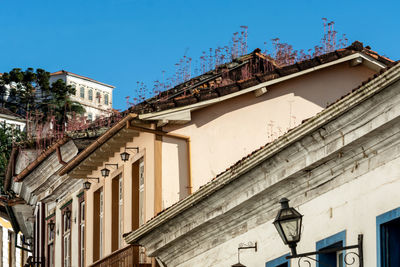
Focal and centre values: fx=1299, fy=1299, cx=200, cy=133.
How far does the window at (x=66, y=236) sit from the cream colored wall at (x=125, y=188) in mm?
1982

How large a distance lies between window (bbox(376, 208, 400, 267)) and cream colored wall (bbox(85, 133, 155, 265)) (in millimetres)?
10033

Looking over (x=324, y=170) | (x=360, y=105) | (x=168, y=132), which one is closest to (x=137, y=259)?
(x=168, y=132)

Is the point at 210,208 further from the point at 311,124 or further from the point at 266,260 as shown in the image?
the point at 311,124

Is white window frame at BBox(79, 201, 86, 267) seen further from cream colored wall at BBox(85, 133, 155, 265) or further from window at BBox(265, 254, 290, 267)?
window at BBox(265, 254, 290, 267)

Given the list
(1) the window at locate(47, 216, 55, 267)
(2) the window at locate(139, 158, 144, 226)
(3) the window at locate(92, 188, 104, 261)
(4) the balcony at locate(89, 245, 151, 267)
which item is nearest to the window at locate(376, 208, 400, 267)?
(4) the balcony at locate(89, 245, 151, 267)

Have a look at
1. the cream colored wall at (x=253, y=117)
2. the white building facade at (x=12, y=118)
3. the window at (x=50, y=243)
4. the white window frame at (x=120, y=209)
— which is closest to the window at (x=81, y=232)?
the white window frame at (x=120, y=209)

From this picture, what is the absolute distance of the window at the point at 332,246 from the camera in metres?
14.7

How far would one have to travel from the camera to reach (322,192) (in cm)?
1541

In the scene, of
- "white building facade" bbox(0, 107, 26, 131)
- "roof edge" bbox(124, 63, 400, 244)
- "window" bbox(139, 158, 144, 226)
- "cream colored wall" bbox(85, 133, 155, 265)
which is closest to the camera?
"roof edge" bbox(124, 63, 400, 244)

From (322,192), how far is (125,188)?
10384 mm

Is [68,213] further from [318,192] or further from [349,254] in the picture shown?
[349,254]

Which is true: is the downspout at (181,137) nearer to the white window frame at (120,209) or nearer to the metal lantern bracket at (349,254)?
the white window frame at (120,209)

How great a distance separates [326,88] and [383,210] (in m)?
10.6

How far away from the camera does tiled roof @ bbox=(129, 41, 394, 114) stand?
2322 centimetres
